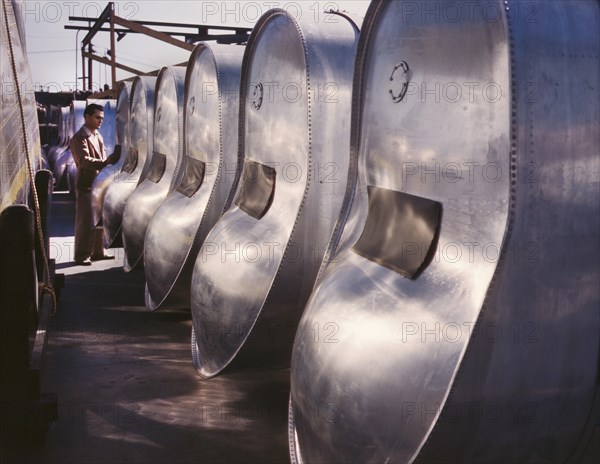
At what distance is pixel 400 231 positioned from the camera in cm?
234

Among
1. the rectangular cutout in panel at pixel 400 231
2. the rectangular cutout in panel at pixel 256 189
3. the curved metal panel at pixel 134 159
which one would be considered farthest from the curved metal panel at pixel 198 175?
→ the rectangular cutout in panel at pixel 400 231

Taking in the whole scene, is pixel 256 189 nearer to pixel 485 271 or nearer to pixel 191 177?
pixel 191 177

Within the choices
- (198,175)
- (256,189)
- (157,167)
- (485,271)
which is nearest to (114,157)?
(157,167)

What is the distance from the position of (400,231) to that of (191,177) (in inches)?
107

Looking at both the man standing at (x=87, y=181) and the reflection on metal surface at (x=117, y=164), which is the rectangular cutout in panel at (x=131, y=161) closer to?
the reflection on metal surface at (x=117, y=164)

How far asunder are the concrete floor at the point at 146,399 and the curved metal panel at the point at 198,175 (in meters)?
0.41

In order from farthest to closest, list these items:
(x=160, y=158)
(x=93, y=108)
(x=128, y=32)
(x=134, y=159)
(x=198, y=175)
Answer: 1. (x=128, y=32)
2. (x=93, y=108)
3. (x=134, y=159)
4. (x=160, y=158)
5. (x=198, y=175)

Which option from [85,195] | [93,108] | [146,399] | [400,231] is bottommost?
[146,399]

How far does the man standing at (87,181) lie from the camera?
24.4 ft

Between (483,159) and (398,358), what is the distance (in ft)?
1.89

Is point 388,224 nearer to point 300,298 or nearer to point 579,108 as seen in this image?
point 579,108

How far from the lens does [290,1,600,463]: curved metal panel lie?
191 cm

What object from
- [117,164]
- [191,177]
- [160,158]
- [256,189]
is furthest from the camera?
[117,164]

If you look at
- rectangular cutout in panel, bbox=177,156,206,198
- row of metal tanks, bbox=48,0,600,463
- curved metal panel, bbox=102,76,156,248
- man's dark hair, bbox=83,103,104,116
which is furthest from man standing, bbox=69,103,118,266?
row of metal tanks, bbox=48,0,600,463
